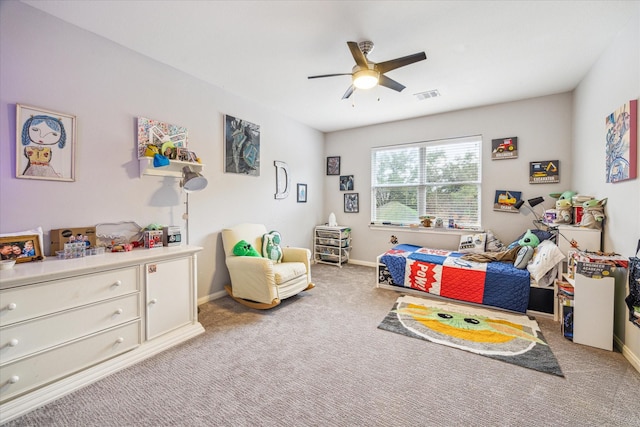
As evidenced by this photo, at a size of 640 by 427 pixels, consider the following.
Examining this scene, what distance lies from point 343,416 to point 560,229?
289 cm

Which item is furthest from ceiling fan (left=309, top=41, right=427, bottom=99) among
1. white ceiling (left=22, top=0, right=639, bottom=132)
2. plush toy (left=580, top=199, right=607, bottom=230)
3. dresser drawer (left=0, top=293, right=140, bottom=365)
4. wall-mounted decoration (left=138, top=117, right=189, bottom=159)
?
dresser drawer (left=0, top=293, right=140, bottom=365)

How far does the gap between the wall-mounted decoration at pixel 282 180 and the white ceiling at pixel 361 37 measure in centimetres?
124

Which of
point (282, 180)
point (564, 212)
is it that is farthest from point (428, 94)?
point (282, 180)

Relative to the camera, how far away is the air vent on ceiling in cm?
341

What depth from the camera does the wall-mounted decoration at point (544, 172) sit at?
352 centimetres

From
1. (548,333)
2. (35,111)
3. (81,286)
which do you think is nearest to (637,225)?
(548,333)

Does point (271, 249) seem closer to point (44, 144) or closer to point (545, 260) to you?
point (44, 144)

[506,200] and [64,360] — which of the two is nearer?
[64,360]

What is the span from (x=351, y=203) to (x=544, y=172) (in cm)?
297

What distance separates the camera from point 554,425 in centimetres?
143

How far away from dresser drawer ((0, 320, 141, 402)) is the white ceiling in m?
2.44

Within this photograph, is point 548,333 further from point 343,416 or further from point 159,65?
point 159,65

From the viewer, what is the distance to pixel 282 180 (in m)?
4.38

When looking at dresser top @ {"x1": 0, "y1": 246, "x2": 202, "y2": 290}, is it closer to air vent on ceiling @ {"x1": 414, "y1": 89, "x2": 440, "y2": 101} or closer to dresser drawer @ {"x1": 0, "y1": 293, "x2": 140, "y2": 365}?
dresser drawer @ {"x1": 0, "y1": 293, "x2": 140, "y2": 365}
